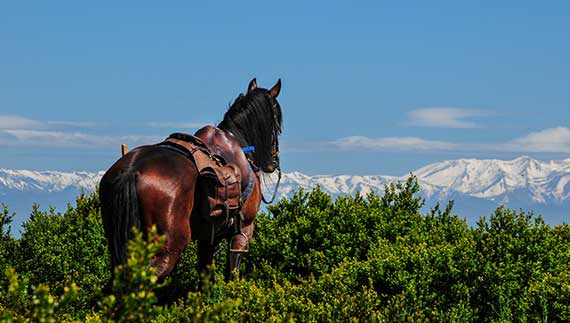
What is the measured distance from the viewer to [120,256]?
9609mm

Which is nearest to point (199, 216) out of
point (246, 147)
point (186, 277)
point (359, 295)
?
point (246, 147)

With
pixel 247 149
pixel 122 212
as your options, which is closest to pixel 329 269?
pixel 247 149

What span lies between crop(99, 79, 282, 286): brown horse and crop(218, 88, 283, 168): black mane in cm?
1

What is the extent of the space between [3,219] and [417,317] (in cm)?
759

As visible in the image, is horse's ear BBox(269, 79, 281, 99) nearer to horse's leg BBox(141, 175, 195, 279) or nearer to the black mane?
the black mane

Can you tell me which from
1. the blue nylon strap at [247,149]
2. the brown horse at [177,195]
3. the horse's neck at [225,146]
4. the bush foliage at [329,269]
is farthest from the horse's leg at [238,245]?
the blue nylon strap at [247,149]

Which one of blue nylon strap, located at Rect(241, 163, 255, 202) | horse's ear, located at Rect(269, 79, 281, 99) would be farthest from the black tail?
horse's ear, located at Rect(269, 79, 281, 99)

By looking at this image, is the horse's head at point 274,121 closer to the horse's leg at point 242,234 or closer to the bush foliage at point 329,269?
the horse's leg at point 242,234

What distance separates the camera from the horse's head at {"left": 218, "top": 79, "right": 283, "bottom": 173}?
1188 cm

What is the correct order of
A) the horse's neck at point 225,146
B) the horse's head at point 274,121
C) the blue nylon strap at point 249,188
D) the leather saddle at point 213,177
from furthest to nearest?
the horse's head at point 274,121 < the blue nylon strap at point 249,188 < the horse's neck at point 225,146 < the leather saddle at point 213,177

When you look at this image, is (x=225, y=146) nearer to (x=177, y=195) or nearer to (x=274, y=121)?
(x=274, y=121)

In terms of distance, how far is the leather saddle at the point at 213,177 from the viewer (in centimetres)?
1038

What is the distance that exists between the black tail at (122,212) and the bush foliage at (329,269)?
1.98 ft

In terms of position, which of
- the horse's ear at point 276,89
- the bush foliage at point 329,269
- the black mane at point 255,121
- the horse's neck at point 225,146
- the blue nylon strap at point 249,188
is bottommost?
the bush foliage at point 329,269
